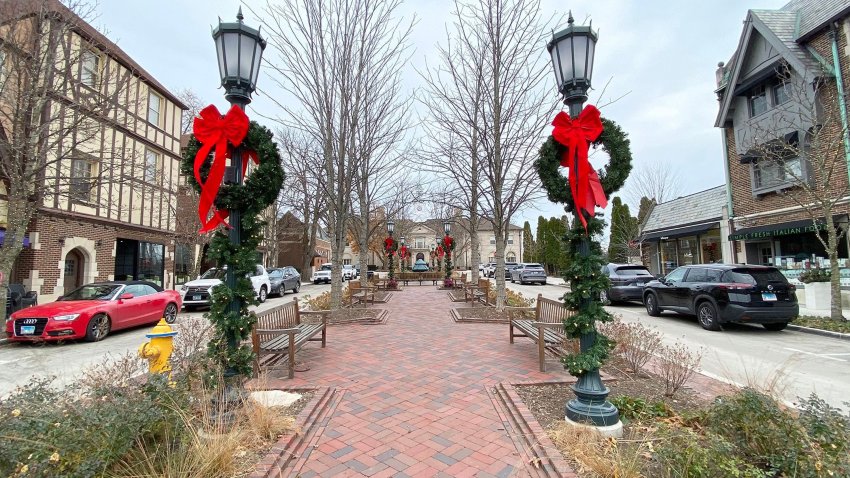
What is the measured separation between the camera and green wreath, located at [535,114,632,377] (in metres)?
3.97

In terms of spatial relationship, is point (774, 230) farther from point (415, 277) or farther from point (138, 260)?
point (138, 260)

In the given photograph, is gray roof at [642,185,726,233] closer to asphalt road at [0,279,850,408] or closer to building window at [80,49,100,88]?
asphalt road at [0,279,850,408]

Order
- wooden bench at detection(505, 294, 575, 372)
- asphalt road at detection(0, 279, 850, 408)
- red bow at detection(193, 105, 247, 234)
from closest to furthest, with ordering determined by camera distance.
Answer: red bow at detection(193, 105, 247, 234)
asphalt road at detection(0, 279, 850, 408)
wooden bench at detection(505, 294, 575, 372)

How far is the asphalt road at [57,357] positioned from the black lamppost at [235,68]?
2.26m

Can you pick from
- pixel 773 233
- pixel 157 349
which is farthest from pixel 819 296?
pixel 157 349

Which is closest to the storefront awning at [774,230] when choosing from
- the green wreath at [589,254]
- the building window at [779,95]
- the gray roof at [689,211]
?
the gray roof at [689,211]

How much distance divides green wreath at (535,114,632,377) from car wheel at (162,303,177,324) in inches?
466

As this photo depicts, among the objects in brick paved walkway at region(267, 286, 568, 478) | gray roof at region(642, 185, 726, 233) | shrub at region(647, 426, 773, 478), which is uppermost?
gray roof at region(642, 185, 726, 233)

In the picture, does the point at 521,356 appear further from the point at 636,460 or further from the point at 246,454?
the point at 246,454

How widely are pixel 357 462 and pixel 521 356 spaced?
13.6 ft

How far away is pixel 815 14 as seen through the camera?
1548 centimetres

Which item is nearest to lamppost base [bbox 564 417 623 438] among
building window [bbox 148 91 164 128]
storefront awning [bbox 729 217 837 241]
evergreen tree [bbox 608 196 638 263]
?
storefront awning [bbox 729 217 837 241]

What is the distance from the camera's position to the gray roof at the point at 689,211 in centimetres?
2120

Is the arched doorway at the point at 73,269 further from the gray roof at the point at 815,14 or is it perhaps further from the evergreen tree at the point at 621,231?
the evergreen tree at the point at 621,231
